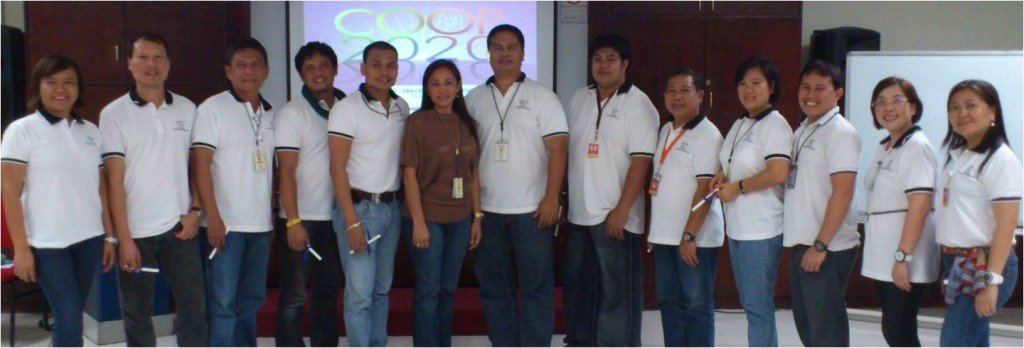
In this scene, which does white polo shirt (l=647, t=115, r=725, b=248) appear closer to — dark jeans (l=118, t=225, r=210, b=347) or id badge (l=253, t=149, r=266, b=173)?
id badge (l=253, t=149, r=266, b=173)

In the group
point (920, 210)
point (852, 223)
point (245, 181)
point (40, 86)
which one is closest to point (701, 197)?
point (852, 223)

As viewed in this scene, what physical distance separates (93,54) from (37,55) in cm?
27

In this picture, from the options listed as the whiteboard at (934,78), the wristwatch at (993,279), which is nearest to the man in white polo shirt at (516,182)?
the wristwatch at (993,279)

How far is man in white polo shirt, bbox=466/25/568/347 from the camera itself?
12.1 feet

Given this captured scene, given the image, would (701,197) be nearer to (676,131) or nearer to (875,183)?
(676,131)

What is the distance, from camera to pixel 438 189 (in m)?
3.58

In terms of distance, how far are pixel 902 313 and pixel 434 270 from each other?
175 cm

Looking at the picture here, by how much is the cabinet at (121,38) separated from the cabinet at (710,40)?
2094 millimetres

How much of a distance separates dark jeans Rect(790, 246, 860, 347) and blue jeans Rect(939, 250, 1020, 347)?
16.3 inches

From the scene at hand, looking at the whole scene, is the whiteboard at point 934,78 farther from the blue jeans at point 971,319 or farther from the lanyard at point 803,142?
the blue jeans at point 971,319

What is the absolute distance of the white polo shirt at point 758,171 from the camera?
10.9 ft

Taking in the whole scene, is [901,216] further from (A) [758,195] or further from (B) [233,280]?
(B) [233,280]

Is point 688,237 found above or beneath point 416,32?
beneath

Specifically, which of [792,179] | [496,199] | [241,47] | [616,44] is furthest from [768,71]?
[241,47]
